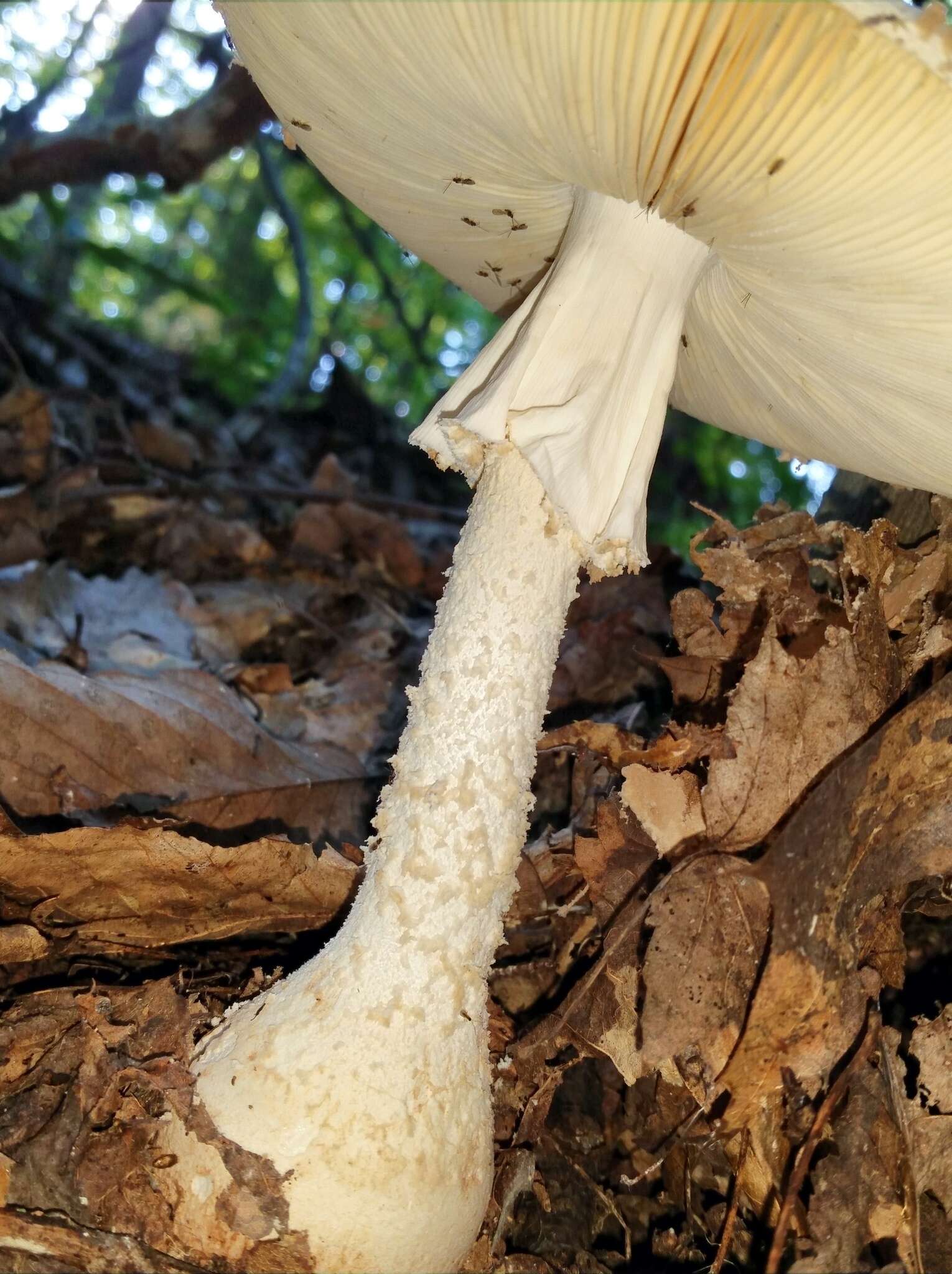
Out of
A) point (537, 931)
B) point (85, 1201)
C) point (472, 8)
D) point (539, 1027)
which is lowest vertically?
point (85, 1201)

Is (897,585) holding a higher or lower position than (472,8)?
lower

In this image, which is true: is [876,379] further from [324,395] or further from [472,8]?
[324,395]

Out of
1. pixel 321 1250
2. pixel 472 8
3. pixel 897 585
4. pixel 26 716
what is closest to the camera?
pixel 472 8

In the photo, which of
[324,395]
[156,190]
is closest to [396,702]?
[156,190]

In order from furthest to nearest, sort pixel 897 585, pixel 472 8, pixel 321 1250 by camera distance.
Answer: pixel 897 585 < pixel 321 1250 < pixel 472 8

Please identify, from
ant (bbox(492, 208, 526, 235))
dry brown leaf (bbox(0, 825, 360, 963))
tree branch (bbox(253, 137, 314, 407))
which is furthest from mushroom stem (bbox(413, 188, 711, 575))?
tree branch (bbox(253, 137, 314, 407))

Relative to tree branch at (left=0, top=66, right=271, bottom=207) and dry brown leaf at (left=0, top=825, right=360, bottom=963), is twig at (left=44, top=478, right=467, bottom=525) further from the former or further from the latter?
dry brown leaf at (left=0, top=825, right=360, bottom=963)

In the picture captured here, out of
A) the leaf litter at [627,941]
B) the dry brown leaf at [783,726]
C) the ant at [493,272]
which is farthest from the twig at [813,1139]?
the ant at [493,272]
